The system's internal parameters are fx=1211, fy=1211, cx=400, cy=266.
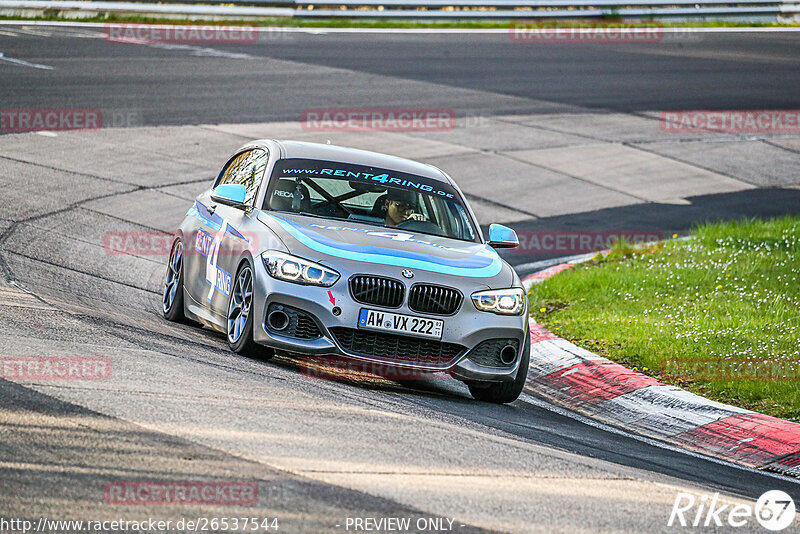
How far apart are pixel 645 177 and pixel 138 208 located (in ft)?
28.6

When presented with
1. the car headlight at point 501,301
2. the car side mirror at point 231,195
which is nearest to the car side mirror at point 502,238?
the car headlight at point 501,301

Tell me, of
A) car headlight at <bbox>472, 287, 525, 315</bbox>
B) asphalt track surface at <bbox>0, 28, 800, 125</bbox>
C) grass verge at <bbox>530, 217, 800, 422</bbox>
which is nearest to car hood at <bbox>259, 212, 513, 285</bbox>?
car headlight at <bbox>472, 287, 525, 315</bbox>

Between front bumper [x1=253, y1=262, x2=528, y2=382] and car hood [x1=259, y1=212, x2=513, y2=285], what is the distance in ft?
0.84

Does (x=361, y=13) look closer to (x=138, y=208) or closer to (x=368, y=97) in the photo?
(x=368, y=97)

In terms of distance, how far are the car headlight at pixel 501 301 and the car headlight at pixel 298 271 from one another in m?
1.01

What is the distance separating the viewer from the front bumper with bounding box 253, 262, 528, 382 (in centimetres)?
789

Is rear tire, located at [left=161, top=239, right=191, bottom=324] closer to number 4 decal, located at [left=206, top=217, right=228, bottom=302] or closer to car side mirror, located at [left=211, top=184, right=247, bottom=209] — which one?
number 4 decal, located at [left=206, top=217, right=228, bottom=302]

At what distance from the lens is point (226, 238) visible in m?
9.05

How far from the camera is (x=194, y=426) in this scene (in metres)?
5.92

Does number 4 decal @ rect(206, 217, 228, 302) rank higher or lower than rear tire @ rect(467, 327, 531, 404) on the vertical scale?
higher

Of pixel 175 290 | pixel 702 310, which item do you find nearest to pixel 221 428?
pixel 175 290

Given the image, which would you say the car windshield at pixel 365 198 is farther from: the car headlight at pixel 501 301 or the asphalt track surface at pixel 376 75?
the asphalt track surface at pixel 376 75

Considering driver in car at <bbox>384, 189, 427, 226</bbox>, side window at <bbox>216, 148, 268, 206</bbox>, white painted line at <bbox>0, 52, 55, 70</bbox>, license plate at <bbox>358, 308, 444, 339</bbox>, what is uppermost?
white painted line at <bbox>0, 52, 55, 70</bbox>

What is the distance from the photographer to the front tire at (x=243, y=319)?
823 cm
